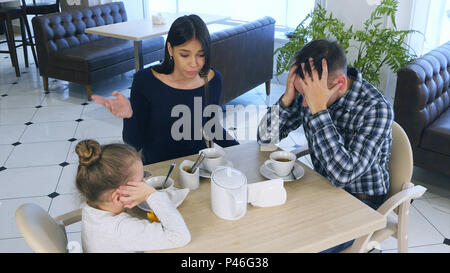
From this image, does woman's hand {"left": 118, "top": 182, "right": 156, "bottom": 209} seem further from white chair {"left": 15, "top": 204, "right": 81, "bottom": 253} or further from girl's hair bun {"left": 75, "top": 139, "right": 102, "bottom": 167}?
white chair {"left": 15, "top": 204, "right": 81, "bottom": 253}

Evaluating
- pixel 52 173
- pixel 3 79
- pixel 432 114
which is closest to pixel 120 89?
pixel 3 79

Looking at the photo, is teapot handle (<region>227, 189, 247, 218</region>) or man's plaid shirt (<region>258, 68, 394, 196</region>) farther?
man's plaid shirt (<region>258, 68, 394, 196</region>)

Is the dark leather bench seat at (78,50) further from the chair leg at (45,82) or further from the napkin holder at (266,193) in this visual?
the napkin holder at (266,193)

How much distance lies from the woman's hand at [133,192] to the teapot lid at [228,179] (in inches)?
7.9

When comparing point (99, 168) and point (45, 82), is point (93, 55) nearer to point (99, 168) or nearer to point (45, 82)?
point (45, 82)

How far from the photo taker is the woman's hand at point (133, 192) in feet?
3.97

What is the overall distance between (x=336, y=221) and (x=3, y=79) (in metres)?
5.26

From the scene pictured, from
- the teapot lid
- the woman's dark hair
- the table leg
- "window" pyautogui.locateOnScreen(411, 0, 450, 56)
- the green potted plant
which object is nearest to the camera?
the teapot lid

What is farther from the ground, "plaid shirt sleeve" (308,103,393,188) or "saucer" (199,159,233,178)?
"plaid shirt sleeve" (308,103,393,188)

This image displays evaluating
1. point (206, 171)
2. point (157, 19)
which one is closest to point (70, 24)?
point (157, 19)

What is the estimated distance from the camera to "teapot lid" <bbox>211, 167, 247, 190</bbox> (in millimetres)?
1248

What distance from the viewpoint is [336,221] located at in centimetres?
129

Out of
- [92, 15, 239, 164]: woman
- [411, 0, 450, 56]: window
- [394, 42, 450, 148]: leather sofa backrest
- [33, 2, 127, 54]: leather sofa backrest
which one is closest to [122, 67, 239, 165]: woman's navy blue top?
[92, 15, 239, 164]: woman
